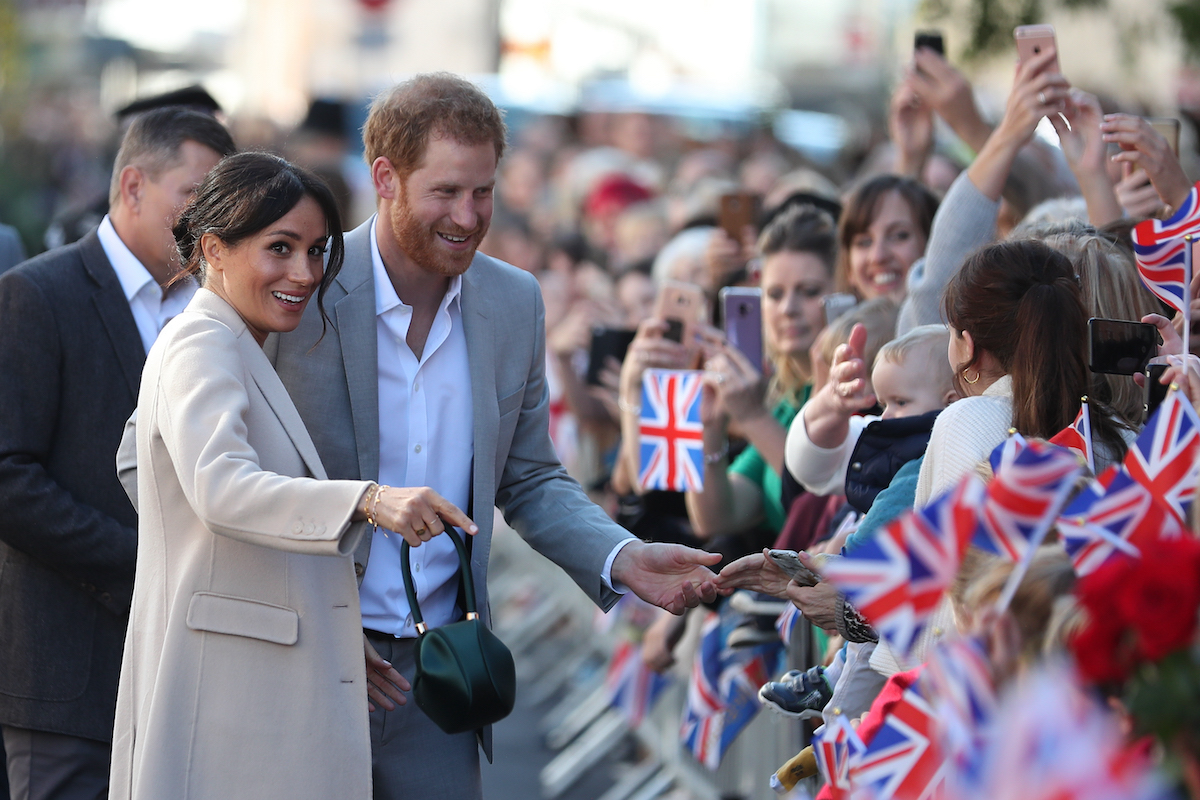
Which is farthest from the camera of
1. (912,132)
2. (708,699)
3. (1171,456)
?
(912,132)

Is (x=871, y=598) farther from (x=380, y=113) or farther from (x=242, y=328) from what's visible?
(x=380, y=113)

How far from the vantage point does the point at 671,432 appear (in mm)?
4754

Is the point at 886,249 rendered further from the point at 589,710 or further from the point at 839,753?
the point at 589,710

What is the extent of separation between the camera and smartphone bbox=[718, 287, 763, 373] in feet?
16.3

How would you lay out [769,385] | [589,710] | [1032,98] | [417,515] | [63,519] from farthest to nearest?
1. [589,710]
2. [769,385]
3. [1032,98]
4. [63,519]
5. [417,515]

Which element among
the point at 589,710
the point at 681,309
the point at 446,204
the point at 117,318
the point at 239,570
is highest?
the point at 446,204

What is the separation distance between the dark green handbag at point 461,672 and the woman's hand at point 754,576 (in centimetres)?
63

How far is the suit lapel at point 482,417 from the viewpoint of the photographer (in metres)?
3.34

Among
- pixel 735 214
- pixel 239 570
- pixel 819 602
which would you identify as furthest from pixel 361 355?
pixel 735 214

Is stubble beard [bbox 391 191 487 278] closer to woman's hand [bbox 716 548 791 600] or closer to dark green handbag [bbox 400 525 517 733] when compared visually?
dark green handbag [bbox 400 525 517 733]

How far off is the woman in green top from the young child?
21.9 inches

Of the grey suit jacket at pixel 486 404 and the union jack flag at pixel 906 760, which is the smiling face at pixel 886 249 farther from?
the union jack flag at pixel 906 760

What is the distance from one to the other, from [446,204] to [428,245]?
0.34ft

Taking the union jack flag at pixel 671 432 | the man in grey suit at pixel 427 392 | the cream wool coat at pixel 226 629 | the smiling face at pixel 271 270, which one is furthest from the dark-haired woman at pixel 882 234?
the cream wool coat at pixel 226 629
